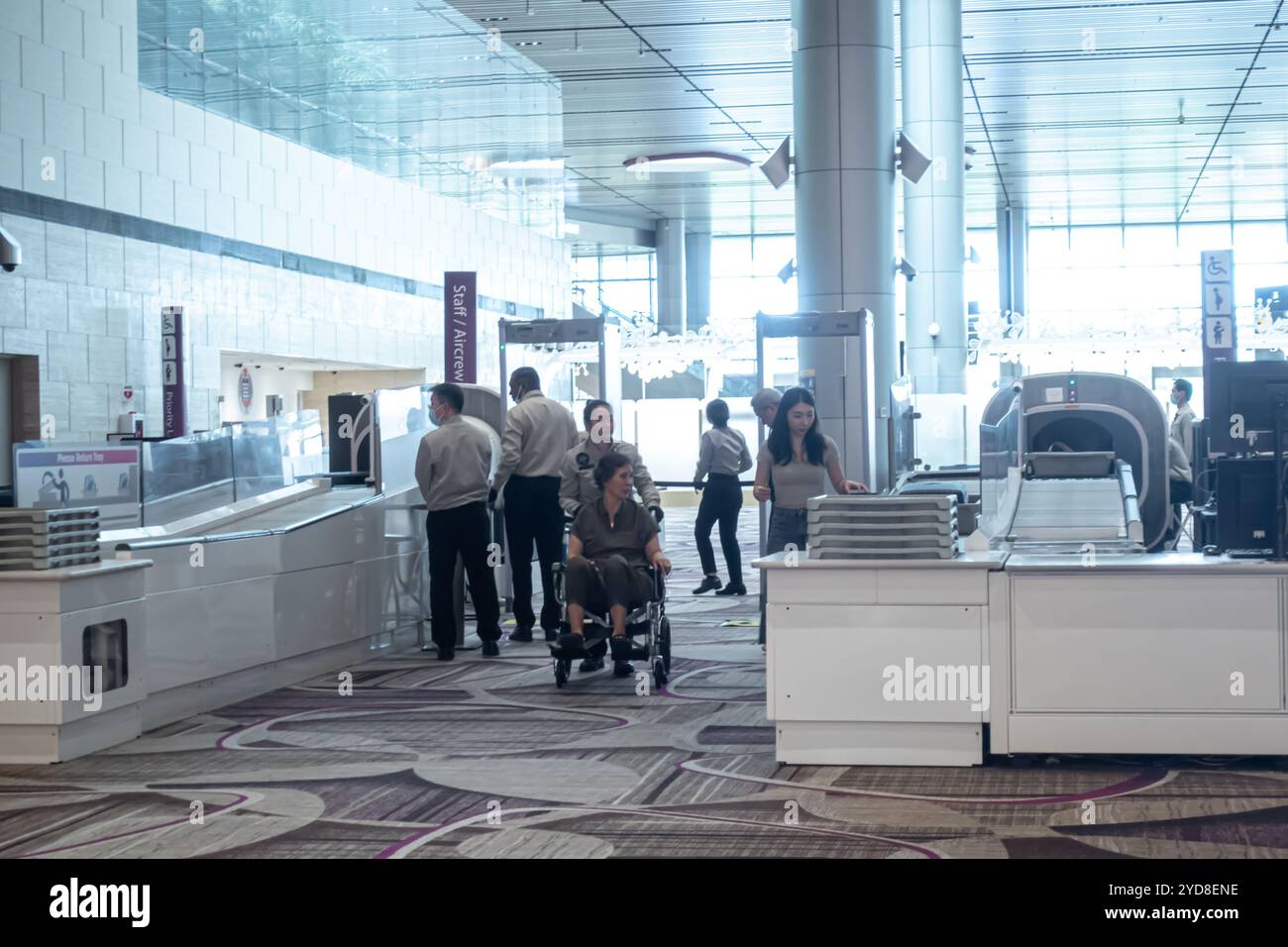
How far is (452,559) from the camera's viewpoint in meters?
8.45

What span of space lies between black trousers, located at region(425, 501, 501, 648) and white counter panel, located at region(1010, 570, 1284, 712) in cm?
377

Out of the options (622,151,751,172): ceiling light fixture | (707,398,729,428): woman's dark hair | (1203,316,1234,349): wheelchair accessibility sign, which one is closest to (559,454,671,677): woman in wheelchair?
(707,398,729,428): woman's dark hair

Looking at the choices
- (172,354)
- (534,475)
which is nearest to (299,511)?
(534,475)

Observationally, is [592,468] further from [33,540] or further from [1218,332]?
[1218,332]

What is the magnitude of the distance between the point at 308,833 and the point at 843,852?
61.1 inches

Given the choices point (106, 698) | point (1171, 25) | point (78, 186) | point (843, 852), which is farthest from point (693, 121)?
point (843, 852)

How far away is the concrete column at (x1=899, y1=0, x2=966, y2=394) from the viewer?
18.0 m

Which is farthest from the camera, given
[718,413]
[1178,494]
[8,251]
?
[8,251]

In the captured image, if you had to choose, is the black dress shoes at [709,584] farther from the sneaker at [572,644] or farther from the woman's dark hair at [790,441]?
the sneaker at [572,644]

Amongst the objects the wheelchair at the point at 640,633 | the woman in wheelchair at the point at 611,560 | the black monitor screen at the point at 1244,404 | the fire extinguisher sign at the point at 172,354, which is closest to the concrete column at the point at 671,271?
the fire extinguisher sign at the point at 172,354

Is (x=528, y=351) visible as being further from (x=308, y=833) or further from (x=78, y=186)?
(x=308, y=833)

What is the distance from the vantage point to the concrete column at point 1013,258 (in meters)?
34.4

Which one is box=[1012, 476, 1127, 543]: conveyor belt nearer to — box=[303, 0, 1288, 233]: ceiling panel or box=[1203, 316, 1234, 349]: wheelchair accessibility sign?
box=[1203, 316, 1234, 349]: wheelchair accessibility sign

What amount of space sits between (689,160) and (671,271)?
8.99 meters
